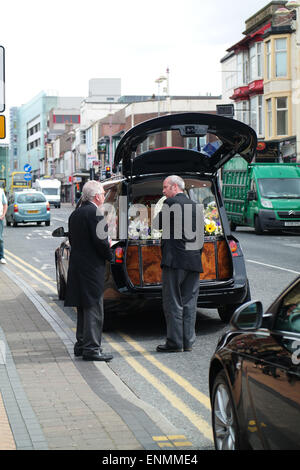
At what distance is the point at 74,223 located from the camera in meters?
7.93

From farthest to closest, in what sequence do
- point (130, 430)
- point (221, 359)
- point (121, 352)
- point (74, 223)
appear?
point (121, 352) < point (74, 223) < point (130, 430) < point (221, 359)

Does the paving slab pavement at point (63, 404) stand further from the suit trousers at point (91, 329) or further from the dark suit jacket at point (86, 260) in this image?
the dark suit jacket at point (86, 260)

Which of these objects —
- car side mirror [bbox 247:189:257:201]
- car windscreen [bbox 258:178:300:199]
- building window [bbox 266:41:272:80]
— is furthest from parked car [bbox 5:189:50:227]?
building window [bbox 266:41:272:80]

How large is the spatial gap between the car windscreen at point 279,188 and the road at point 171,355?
1111 centimetres

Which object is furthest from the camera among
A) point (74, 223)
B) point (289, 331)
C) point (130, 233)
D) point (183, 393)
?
point (130, 233)

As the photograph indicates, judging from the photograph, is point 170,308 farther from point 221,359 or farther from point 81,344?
point 221,359

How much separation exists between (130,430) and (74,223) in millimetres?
3088

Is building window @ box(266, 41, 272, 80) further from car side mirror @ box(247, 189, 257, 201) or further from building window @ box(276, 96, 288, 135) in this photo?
car side mirror @ box(247, 189, 257, 201)

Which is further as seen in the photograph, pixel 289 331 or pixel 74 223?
pixel 74 223

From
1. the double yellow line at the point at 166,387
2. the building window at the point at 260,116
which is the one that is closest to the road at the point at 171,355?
the double yellow line at the point at 166,387

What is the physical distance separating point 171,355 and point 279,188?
22222 mm

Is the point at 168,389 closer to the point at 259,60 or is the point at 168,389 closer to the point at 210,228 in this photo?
the point at 210,228

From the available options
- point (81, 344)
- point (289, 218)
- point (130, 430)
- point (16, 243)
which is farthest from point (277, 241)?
point (130, 430)

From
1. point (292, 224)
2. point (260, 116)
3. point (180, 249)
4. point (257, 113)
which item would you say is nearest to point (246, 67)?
point (257, 113)
